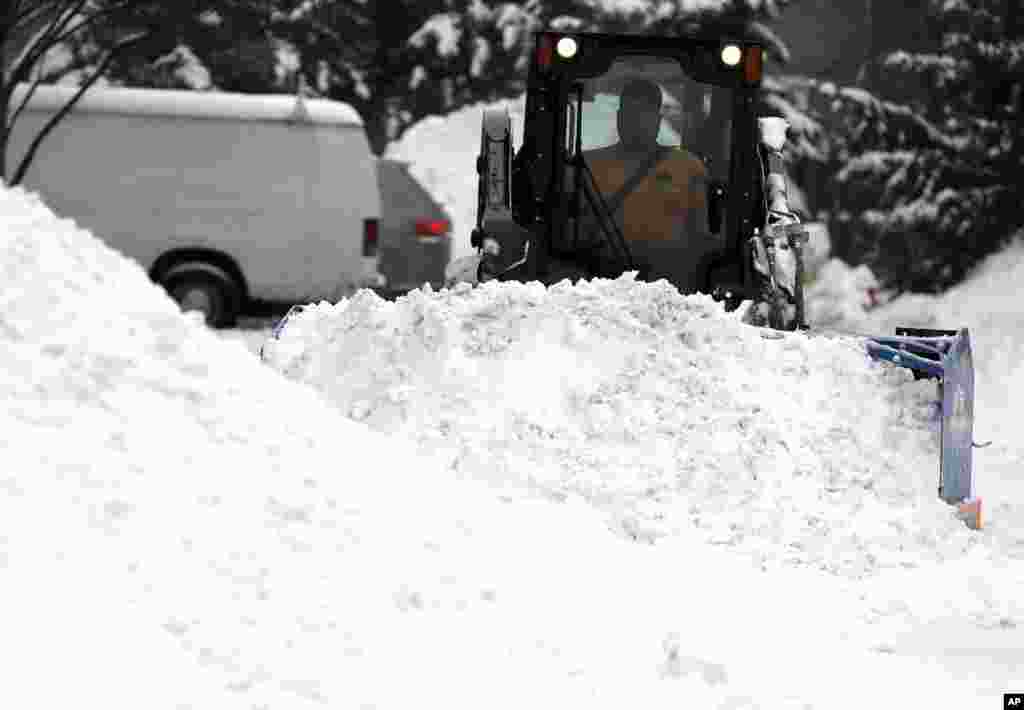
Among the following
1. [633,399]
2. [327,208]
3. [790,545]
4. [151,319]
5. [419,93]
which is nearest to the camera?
[151,319]

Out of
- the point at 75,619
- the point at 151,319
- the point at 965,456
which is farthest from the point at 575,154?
the point at 75,619

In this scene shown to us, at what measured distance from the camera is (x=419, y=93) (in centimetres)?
2809

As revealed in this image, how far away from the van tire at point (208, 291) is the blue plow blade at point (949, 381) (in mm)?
10214

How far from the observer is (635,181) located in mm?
9117

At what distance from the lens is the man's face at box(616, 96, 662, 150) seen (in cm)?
890

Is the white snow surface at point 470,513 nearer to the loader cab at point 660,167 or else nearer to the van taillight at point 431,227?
the loader cab at point 660,167

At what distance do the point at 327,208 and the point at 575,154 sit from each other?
27.1 ft

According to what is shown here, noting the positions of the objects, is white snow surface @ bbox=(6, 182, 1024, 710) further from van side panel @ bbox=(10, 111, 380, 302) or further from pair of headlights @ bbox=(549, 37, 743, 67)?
van side panel @ bbox=(10, 111, 380, 302)

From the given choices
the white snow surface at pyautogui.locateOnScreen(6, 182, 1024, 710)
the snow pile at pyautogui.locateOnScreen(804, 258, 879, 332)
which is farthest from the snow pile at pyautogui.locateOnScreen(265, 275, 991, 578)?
the snow pile at pyautogui.locateOnScreen(804, 258, 879, 332)

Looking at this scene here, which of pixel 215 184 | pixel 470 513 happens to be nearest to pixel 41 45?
pixel 215 184

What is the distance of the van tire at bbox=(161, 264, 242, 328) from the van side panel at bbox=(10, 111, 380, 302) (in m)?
0.22

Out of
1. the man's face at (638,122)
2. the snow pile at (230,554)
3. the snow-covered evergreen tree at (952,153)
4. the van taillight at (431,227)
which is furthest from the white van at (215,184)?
the snow pile at (230,554)

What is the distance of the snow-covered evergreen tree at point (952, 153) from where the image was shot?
19203 mm

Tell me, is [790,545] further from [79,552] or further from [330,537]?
[79,552]
